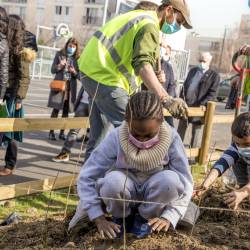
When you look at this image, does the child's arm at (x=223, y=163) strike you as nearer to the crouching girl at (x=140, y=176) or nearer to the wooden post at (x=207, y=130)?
the crouching girl at (x=140, y=176)

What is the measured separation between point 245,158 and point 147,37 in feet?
3.39

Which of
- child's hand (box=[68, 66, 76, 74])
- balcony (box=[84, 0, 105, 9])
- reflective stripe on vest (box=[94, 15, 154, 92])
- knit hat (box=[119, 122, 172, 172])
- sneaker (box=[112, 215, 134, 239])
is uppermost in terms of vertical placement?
balcony (box=[84, 0, 105, 9])

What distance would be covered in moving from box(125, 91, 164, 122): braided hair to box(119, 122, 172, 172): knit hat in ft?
0.28

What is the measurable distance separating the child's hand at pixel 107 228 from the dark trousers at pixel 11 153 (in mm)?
2452

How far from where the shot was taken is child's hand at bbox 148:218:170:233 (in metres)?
2.41

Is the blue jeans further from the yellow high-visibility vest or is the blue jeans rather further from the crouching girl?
the crouching girl

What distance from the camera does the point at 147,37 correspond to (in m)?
3.09

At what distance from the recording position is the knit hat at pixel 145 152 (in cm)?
249

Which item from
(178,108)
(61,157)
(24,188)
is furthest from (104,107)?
(61,157)

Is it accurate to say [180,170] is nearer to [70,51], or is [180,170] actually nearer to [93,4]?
[70,51]

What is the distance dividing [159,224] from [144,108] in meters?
Result: 0.56

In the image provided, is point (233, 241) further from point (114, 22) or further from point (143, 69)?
point (114, 22)

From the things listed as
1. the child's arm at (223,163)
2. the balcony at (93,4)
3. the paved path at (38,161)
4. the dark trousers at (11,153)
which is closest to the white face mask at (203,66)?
the paved path at (38,161)

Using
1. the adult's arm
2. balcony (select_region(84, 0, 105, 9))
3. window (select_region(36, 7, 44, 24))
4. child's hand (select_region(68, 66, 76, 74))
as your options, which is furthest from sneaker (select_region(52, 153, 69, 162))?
window (select_region(36, 7, 44, 24))
